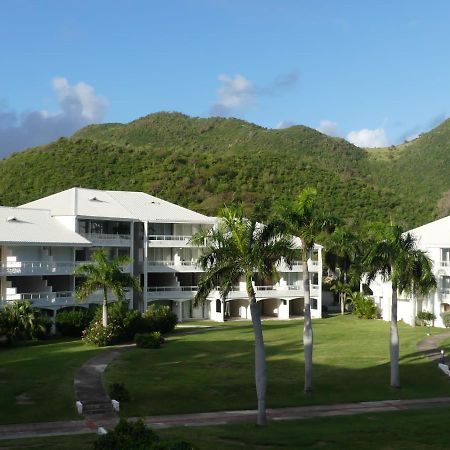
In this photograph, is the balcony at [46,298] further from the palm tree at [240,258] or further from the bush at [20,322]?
the palm tree at [240,258]

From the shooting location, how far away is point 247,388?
33781 mm

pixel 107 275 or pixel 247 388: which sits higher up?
pixel 107 275

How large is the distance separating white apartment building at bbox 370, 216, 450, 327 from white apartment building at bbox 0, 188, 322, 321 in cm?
867

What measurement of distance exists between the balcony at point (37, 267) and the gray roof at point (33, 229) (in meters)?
1.59

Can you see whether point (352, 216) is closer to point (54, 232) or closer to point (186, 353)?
point (54, 232)

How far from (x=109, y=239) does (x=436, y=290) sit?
94.4ft

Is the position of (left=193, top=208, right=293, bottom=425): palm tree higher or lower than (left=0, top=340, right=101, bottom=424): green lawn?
higher

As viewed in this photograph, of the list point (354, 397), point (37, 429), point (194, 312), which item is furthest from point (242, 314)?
point (37, 429)

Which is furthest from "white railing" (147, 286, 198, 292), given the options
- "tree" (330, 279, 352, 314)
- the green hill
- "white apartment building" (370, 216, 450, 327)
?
the green hill

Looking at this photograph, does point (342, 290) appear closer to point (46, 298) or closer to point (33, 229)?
point (46, 298)

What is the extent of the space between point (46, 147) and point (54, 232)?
61270mm

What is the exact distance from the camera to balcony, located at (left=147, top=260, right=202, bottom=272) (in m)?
66.3

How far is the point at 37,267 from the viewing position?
5353cm

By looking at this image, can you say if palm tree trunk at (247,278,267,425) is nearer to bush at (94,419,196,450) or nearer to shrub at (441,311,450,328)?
bush at (94,419,196,450)
